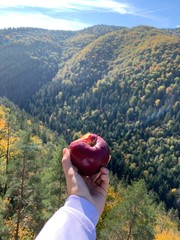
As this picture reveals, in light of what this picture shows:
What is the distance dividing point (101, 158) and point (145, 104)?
197535 millimetres

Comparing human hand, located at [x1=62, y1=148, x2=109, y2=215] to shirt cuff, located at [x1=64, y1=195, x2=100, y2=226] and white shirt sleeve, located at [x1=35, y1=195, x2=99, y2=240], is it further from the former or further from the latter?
white shirt sleeve, located at [x1=35, y1=195, x2=99, y2=240]

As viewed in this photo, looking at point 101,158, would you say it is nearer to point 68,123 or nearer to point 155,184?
point 155,184

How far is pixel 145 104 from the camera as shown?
198m

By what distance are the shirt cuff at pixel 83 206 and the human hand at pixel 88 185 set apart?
0.12m

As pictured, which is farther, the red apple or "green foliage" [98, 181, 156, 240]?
"green foliage" [98, 181, 156, 240]

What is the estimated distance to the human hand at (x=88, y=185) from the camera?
3.06 metres

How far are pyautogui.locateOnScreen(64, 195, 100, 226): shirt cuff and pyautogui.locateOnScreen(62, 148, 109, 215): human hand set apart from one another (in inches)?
4.8

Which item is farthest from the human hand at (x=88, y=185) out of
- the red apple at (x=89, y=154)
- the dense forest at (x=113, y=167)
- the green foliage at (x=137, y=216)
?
the green foliage at (x=137, y=216)

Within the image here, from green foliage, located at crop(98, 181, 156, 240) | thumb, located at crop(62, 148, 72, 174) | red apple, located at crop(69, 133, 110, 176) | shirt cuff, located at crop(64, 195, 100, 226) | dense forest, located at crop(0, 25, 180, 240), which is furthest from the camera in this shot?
dense forest, located at crop(0, 25, 180, 240)

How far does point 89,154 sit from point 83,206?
5.18ft

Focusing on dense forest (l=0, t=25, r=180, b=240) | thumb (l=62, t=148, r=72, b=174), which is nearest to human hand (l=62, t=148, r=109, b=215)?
thumb (l=62, t=148, r=72, b=174)

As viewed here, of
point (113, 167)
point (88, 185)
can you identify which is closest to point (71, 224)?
point (88, 185)

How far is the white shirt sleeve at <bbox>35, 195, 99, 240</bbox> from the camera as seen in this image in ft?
6.95

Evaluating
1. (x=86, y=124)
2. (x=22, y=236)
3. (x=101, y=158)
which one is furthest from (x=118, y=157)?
(x=101, y=158)
